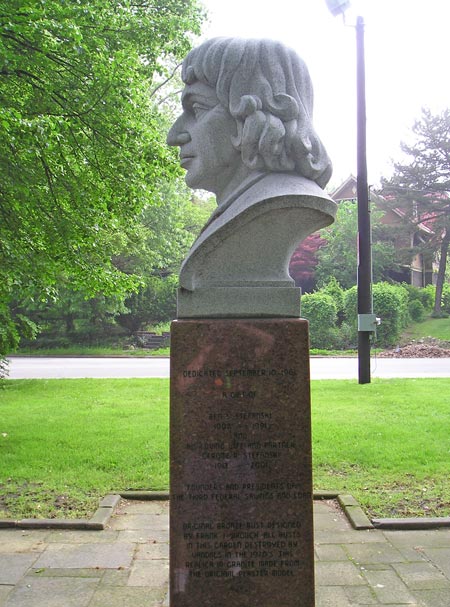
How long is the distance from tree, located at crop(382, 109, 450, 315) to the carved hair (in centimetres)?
2946

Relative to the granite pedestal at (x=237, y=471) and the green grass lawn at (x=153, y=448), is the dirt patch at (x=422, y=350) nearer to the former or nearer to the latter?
the green grass lawn at (x=153, y=448)

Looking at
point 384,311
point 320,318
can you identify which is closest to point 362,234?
point 320,318

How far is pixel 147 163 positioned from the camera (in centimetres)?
768

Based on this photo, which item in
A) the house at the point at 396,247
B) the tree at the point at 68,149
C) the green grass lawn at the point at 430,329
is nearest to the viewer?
the tree at the point at 68,149

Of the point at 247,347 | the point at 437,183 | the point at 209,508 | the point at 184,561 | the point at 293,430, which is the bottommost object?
the point at 184,561

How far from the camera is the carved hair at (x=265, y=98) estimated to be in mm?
3088

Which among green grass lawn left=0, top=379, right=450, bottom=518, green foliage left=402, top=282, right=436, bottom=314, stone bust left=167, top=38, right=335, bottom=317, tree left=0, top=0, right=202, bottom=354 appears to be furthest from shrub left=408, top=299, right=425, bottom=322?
stone bust left=167, top=38, right=335, bottom=317

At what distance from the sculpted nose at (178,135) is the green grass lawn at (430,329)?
2430cm

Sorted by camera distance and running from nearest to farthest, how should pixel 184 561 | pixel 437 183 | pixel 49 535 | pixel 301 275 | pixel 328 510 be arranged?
pixel 184 561, pixel 49 535, pixel 328 510, pixel 437 183, pixel 301 275

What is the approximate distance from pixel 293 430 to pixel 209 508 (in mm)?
578

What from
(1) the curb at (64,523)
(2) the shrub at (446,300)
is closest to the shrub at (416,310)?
(2) the shrub at (446,300)

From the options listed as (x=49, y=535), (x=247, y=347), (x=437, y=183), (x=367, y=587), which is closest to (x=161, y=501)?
(x=49, y=535)

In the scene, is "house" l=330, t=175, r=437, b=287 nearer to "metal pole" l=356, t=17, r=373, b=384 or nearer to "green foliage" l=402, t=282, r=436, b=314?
"green foliage" l=402, t=282, r=436, b=314

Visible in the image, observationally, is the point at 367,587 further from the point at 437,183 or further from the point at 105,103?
the point at 437,183
